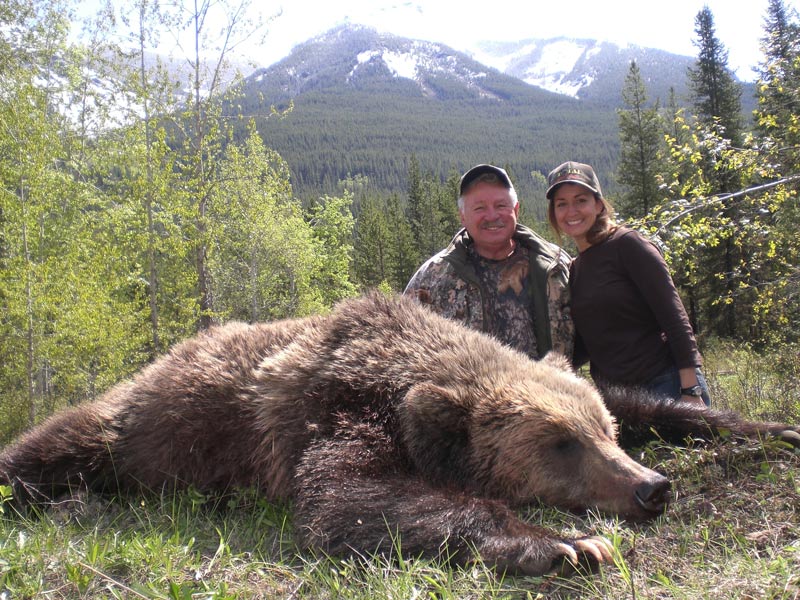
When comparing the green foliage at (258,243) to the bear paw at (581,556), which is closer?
the bear paw at (581,556)

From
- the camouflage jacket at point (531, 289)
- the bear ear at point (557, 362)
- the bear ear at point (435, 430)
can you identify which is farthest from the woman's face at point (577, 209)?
the bear ear at point (435, 430)

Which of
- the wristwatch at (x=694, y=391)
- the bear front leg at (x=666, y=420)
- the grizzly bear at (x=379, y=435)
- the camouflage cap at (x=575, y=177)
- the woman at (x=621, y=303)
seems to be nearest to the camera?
the grizzly bear at (x=379, y=435)

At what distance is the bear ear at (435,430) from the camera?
2.53 m

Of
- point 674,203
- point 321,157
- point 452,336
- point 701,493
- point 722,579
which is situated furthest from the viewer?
point 321,157

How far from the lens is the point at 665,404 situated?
3092 mm

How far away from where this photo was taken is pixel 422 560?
1.96 m

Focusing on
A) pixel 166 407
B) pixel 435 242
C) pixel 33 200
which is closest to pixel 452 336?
pixel 166 407

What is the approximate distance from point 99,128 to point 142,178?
749 centimetres

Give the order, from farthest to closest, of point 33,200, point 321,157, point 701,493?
1. point 321,157
2. point 33,200
3. point 701,493

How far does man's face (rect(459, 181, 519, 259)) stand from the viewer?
15.4ft

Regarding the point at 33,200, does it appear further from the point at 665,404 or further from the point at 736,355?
the point at 736,355

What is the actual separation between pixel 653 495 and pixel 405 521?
0.99m

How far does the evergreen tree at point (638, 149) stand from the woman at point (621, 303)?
76.1ft

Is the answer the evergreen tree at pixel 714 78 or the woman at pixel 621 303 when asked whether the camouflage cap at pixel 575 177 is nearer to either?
the woman at pixel 621 303
